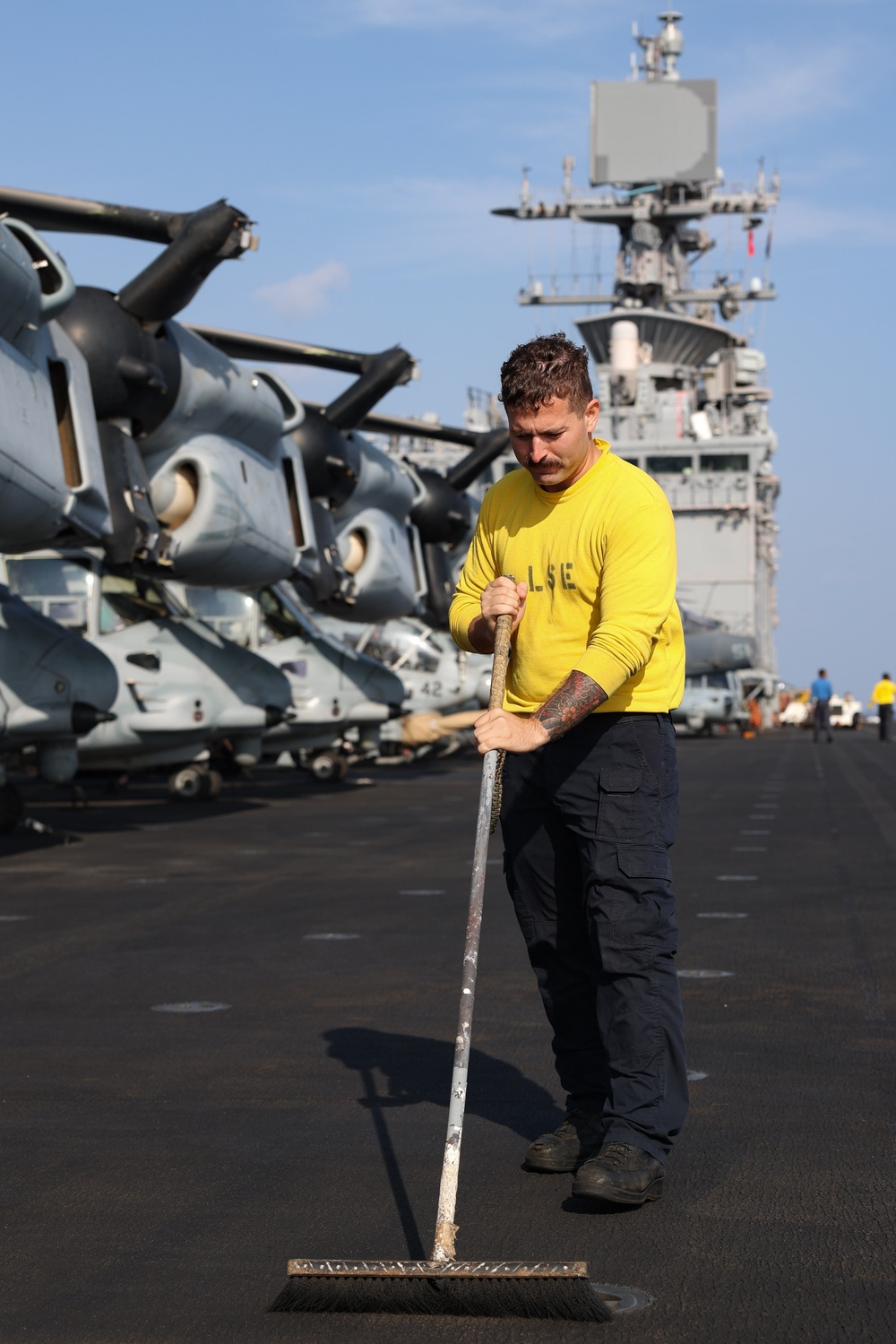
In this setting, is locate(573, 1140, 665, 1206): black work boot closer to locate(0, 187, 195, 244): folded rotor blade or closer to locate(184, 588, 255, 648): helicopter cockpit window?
locate(0, 187, 195, 244): folded rotor blade

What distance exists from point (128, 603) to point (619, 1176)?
16068mm

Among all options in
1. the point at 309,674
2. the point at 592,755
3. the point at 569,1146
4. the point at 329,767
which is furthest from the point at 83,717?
the point at 592,755

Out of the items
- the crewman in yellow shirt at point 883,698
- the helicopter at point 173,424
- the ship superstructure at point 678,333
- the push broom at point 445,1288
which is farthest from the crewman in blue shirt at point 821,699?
the push broom at point 445,1288

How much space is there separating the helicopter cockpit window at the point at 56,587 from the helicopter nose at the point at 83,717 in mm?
3461

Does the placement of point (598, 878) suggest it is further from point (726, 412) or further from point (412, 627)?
point (726, 412)

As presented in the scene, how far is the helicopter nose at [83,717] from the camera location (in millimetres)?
15066

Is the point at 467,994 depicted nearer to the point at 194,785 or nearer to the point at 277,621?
the point at 194,785

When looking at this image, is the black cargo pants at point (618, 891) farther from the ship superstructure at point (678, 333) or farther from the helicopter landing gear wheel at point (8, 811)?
the ship superstructure at point (678, 333)

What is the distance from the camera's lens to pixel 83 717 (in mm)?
15125

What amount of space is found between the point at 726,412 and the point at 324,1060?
72823 mm

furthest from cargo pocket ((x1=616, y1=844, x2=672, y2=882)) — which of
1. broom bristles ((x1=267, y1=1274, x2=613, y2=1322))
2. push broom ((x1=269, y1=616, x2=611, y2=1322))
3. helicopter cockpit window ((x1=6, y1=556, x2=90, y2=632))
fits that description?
helicopter cockpit window ((x1=6, y1=556, x2=90, y2=632))

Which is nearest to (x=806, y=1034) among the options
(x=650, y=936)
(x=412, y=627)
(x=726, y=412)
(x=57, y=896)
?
(x=650, y=936)

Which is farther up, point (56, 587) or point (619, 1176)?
point (56, 587)

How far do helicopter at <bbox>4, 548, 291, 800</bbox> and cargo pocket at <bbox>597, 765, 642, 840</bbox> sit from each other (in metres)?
14.1
